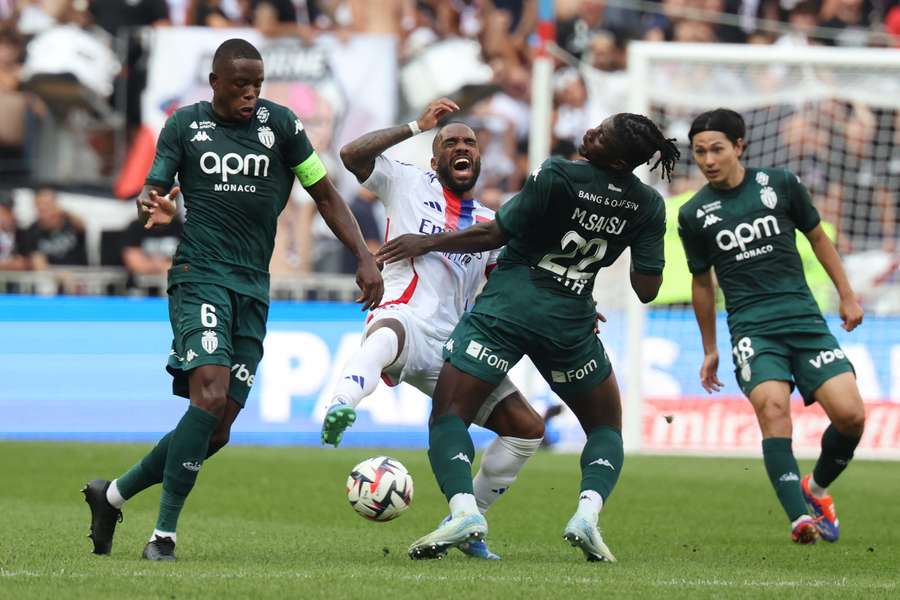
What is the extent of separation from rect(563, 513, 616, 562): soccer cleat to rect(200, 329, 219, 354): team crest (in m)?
1.85

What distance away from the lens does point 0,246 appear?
19688mm

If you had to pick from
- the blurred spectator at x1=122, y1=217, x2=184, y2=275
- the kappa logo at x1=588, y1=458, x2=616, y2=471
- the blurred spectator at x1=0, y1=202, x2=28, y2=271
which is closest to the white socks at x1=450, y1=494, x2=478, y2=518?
the kappa logo at x1=588, y1=458, x2=616, y2=471

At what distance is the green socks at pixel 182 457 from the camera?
6.94m

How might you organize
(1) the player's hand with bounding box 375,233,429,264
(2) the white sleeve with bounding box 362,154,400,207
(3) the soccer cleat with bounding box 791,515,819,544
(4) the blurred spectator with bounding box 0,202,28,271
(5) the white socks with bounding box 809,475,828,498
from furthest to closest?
(4) the blurred spectator with bounding box 0,202,28,271, (5) the white socks with bounding box 809,475,828,498, (3) the soccer cleat with bounding box 791,515,819,544, (2) the white sleeve with bounding box 362,154,400,207, (1) the player's hand with bounding box 375,233,429,264

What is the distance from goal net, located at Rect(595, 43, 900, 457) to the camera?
16.0 meters

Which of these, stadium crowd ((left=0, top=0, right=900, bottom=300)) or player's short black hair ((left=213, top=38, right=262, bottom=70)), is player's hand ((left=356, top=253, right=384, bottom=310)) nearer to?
player's short black hair ((left=213, top=38, right=262, bottom=70))

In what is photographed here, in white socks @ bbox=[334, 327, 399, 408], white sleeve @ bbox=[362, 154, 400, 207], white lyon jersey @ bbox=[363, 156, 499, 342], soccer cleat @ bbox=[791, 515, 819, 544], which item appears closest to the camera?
white socks @ bbox=[334, 327, 399, 408]

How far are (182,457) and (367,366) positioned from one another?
1.14 meters

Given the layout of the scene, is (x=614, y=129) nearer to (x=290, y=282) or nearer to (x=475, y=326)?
(x=475, y=326)

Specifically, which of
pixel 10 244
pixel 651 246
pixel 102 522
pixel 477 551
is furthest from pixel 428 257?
pixel 10 244

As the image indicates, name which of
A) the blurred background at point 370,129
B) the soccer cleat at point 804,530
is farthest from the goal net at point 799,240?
the soccer cleat at point 804,530

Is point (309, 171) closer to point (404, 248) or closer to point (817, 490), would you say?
point (404, 248)

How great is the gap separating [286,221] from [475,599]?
583 inches

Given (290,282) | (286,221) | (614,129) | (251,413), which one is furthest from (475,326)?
(286,221)
